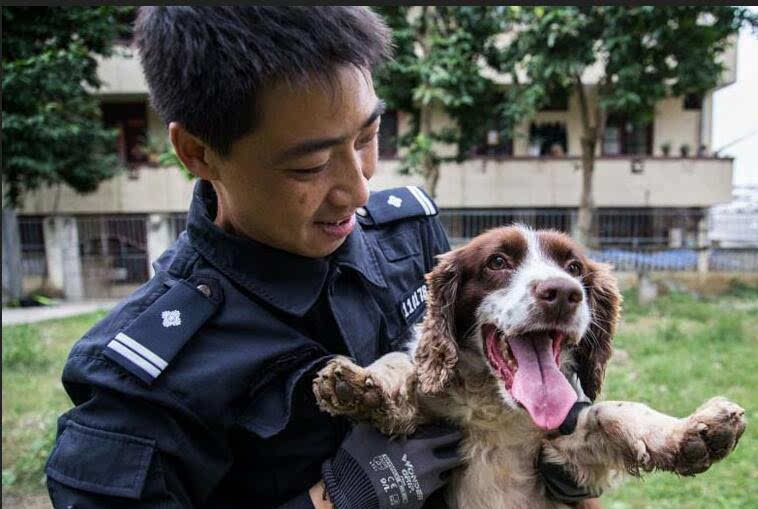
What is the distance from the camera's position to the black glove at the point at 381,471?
197cm

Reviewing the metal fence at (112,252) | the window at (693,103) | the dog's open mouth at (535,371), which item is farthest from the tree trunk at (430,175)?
the dog's open mouth at (535,371)

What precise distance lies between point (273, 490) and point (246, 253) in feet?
2.39

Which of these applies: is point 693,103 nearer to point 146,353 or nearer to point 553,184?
point 553,184

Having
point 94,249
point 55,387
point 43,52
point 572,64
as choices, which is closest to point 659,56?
point 572,64

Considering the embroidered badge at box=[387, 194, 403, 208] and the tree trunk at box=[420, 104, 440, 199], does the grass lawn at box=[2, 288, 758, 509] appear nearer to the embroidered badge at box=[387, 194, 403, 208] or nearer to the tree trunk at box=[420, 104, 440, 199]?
the embroidered badge at box=[387, 194, 403, 208]

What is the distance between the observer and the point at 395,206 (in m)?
2.51

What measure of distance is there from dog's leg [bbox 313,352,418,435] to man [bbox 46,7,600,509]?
0.07 meters

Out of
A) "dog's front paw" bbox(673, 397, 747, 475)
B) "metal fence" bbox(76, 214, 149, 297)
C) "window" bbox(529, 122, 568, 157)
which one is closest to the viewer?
"dog's front paw" bbox(673, 397, 747, 475)

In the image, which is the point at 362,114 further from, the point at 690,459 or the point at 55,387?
the point at 55,387

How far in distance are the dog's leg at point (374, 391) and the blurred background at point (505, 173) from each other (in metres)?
1.15

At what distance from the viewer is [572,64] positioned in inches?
476

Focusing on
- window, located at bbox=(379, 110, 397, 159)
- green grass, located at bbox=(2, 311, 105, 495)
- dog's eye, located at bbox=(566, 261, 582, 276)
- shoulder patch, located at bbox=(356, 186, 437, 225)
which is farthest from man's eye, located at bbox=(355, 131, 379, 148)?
window, located at bbox=(379, 110, 397, 159)

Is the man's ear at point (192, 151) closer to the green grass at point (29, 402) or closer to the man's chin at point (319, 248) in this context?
the man's chin at point (319, 248)

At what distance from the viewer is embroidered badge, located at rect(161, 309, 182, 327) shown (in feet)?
6.02
